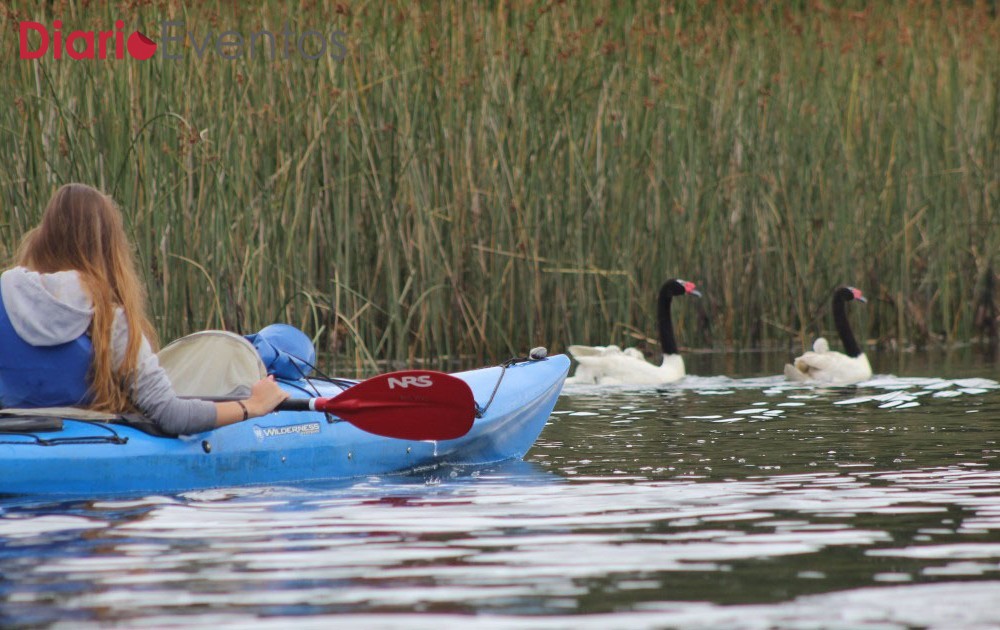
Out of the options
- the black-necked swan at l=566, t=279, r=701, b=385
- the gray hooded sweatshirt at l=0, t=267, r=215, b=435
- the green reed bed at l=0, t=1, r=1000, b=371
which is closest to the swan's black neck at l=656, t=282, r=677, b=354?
the black-necked swan at l=566, t=279, r=701, b=385

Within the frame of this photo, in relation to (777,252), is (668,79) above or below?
above

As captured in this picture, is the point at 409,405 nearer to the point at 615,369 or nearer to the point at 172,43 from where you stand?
the point at 172,43

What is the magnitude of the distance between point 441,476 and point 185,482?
1061 millimetres

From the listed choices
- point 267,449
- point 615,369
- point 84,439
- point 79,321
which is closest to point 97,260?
point 79,321

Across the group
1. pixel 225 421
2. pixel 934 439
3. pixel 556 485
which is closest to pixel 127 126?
pixel 225 421

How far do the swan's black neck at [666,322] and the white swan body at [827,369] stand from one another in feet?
2.72

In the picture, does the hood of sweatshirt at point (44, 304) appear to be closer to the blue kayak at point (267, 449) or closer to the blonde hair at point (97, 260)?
the blonde hair at point (97, 260)

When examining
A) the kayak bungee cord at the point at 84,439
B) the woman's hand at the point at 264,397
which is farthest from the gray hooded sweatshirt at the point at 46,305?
the woman's hand at the point at 264,397

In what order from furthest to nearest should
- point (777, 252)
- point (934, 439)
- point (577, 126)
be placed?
point (777, 252), point (577, 126), point (934, 439)

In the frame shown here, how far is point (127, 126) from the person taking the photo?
8.16m

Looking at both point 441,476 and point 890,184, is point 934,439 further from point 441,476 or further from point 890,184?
point 890,184

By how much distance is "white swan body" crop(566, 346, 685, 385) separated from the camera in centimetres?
971

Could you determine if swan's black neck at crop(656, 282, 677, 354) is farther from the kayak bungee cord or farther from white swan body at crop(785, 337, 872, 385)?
the kayak bungee cord

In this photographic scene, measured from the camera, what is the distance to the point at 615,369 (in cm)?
979
